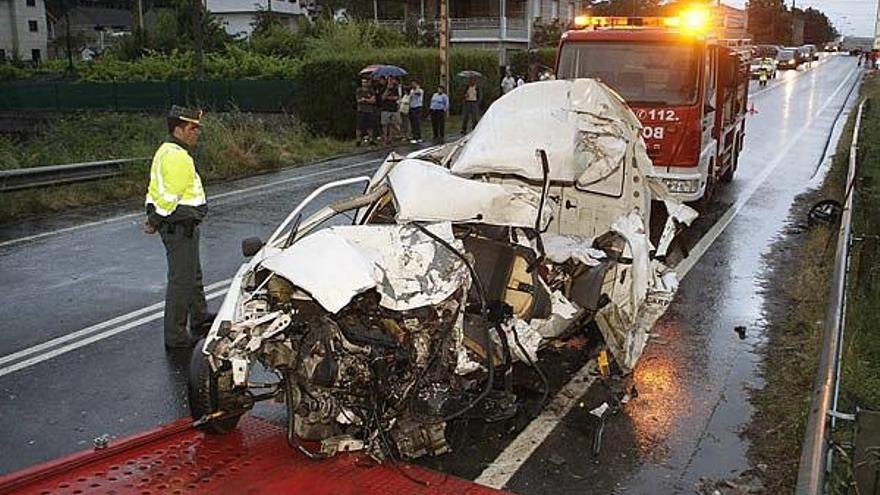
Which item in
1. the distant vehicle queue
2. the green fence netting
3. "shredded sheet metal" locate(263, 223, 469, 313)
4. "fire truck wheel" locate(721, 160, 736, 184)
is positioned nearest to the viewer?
"shredded sheet metal" locate(263, 223, 469, 313)

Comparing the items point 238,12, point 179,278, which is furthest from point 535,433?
point 238,12

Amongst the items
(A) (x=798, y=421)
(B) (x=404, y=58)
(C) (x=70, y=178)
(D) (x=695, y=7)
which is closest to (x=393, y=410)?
(A) (x=798, y=421)

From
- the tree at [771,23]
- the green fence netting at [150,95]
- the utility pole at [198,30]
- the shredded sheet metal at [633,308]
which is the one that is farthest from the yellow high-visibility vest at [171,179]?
the tree at [771,23]

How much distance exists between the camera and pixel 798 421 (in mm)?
5344

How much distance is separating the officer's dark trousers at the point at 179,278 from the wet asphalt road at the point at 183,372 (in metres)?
0.22

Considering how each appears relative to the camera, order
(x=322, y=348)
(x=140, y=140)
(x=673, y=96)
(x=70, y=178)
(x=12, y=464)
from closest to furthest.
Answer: (x=322, y=348), (x=12, y=464), (x=673, y=96), (x=70, y=178), (x=140, y=140)

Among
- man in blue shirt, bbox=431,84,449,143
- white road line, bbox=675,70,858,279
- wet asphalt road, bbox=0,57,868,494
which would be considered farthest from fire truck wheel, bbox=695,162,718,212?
man in blue shirt, bbox=431,84,449,143

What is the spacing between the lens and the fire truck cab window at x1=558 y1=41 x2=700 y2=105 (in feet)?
35.4

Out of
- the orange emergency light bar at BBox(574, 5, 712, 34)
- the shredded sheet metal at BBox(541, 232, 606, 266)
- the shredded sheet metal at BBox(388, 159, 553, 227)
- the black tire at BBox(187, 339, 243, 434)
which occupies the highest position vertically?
the orange emergency light bar at BBox(574, 5, 712, 34)

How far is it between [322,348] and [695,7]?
9.07 m

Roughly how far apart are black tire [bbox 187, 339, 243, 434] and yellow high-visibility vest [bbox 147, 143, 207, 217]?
1832 mm

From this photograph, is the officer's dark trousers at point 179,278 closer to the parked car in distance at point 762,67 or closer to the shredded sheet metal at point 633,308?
the shredded sheet metal at point 633,308

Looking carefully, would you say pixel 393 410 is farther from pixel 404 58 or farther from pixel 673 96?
pixel 404 58

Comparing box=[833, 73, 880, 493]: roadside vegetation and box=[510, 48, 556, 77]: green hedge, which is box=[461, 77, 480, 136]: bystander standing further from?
box=[510, 48, 556, 77]: green hedge
